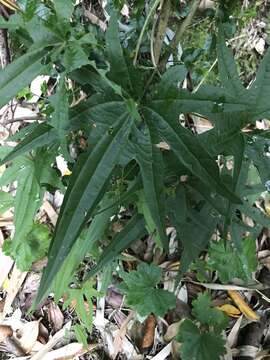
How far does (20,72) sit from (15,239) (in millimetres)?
539

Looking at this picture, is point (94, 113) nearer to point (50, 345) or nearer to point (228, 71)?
point (228, 71)

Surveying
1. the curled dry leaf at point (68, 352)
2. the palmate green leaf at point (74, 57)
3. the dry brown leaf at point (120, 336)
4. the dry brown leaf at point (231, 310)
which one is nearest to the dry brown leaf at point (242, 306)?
the dry brown leaf at point (231, 310)

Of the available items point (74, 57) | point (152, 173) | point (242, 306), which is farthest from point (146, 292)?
point (74, 57)

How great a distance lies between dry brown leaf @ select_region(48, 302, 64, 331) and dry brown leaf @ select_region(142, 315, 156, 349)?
0.25 metres

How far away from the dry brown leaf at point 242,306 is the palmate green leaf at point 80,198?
0.76 m

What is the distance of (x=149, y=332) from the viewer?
1.37m

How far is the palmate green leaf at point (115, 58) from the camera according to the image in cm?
76

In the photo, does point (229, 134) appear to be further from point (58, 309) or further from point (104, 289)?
point (58, 309)

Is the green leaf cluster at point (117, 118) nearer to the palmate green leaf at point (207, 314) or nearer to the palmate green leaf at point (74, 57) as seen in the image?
the palmate green leaf at point (74, 57)

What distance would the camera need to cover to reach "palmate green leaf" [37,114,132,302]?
2.26ft

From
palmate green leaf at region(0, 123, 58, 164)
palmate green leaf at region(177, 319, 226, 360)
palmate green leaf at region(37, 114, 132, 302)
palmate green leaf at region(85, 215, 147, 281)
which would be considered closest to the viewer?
palmate green leaf at region(37, 114, 132, 302)

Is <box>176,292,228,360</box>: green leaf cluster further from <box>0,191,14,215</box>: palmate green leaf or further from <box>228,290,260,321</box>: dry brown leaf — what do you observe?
<box>0,191,14,215</box>: palmate green leaf

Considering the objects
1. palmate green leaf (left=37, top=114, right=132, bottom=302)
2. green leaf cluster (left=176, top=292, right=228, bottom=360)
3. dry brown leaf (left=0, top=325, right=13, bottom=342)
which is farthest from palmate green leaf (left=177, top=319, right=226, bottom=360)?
palmate green leaf (left=37, top=114, right=132, bottom=302)

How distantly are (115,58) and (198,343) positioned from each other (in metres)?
0.78
